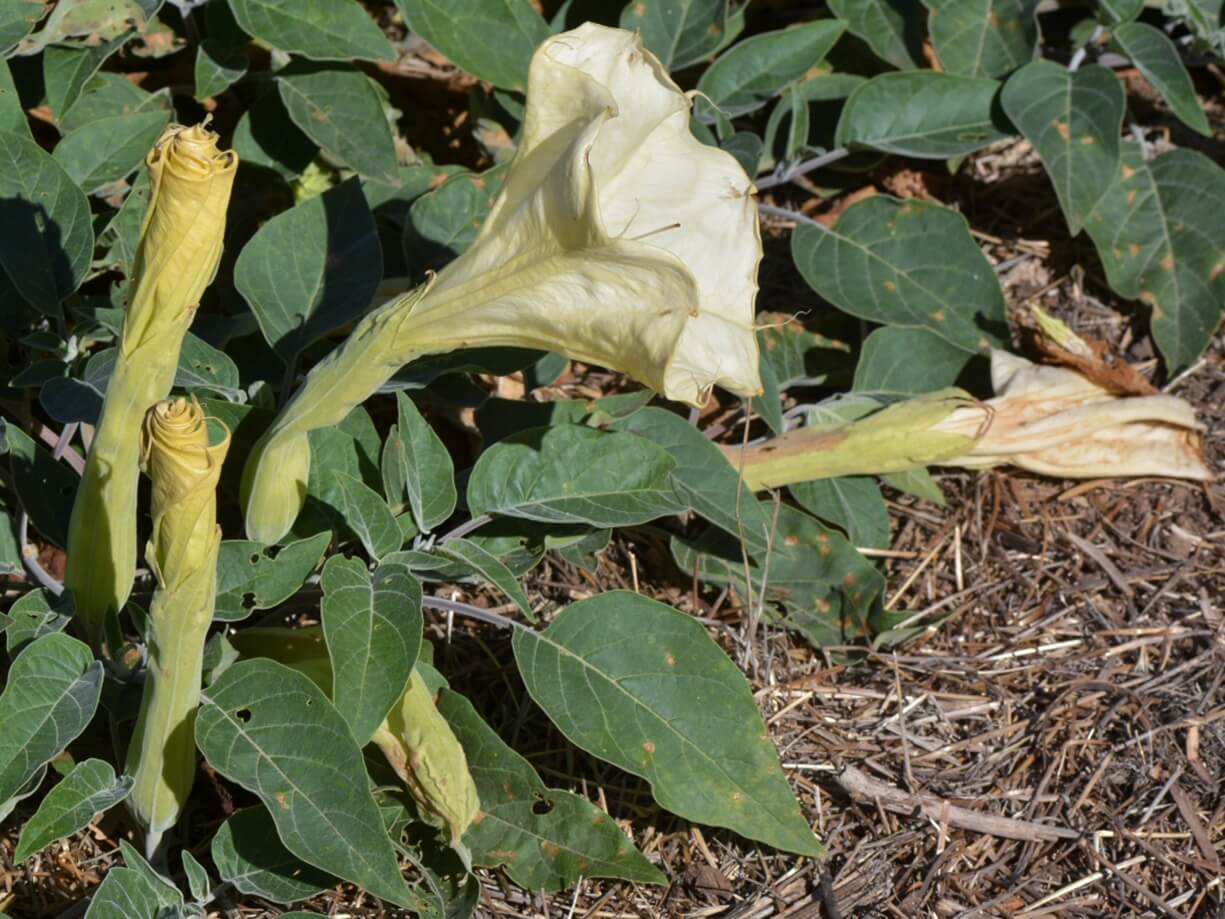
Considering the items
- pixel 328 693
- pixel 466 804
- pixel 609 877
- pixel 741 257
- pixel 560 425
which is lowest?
pixel 609 877

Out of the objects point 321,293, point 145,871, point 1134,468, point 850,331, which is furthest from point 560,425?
point 1134,468

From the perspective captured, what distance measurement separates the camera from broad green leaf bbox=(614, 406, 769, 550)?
1.88 metres

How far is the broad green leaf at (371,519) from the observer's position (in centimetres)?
153

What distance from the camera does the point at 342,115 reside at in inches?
81.4

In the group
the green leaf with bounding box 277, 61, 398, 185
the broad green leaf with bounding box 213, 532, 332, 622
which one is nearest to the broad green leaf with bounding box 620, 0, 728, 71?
the green leaf with bounding box 277, 61, 398, 185

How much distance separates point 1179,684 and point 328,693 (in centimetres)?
121

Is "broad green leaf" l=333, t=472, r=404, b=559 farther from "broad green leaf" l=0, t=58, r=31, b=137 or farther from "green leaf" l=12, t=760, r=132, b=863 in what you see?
"broad green leaf" l=0, t=58, r=31, b=137

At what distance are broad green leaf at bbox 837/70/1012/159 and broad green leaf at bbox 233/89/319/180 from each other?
0.88m

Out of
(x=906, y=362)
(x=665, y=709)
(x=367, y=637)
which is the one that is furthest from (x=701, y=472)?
(x=367, y=637)

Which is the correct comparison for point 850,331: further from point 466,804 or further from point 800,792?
point 466,804

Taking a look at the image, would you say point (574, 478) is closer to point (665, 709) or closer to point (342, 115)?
point (665, 709)

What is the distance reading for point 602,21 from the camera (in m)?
2.39

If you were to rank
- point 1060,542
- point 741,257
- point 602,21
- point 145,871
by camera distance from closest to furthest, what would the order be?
point 741,257 < point 145,871 < point 1060,542 < point 602,21

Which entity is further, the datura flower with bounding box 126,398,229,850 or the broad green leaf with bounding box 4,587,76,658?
the broad green leaf with bounding box 4,587,76,658
